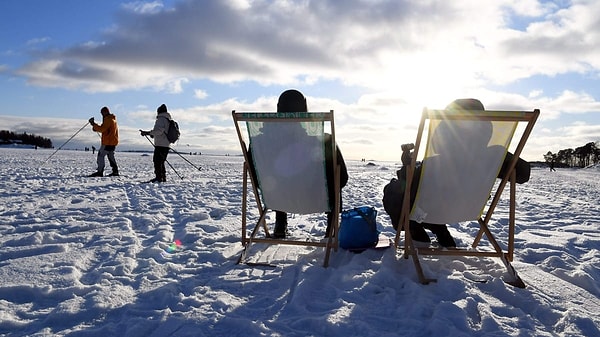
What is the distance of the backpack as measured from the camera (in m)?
9.06

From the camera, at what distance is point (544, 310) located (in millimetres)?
2266

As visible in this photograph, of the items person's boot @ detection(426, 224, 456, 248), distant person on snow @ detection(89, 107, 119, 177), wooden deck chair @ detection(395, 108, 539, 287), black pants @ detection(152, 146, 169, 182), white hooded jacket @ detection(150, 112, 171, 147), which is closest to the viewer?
wooden deck chair @ detection(395, 108, 539, 287)

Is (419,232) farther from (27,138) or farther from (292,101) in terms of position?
(27,138)

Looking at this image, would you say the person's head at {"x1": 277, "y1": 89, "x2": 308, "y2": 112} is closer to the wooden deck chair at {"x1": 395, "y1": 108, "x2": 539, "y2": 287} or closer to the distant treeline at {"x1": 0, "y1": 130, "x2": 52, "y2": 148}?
the wooden deck chair at {"x1": 395, "y1": 108, "x2": 539, "y2": 287}

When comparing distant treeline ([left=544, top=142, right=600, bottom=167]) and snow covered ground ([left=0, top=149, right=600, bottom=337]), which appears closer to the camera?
snow covered ground ([left=0, top=149, right=600, bottom=337])

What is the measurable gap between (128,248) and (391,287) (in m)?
2.28

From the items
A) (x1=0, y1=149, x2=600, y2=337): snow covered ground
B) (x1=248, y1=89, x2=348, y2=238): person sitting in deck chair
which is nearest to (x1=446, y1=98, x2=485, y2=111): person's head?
(x1=248, y1=89, x2=348, y2=238): person sitting in deck chair

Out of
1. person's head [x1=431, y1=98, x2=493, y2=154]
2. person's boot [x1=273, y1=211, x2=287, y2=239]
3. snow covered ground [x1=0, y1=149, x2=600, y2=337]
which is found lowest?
snow covered ground [x1=0, y1=149, x2=600, y2=337]

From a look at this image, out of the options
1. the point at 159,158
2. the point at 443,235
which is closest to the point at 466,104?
the point at 443,235

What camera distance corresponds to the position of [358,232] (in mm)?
3328

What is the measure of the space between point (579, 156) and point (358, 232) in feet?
373

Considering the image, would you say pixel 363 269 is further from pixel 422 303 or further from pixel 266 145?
pixel 266 145

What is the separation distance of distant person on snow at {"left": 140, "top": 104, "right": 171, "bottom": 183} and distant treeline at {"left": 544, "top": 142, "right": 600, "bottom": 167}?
302ft

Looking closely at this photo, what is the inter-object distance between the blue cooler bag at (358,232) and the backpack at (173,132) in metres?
6.69
